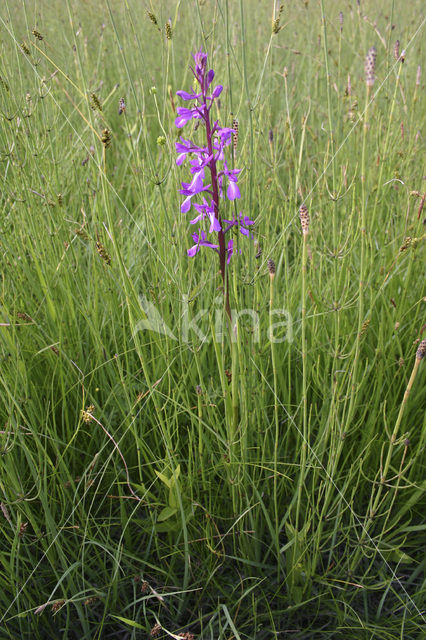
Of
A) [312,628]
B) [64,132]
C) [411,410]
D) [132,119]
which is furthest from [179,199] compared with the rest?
[132,119]

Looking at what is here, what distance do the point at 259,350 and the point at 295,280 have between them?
433 millimetres

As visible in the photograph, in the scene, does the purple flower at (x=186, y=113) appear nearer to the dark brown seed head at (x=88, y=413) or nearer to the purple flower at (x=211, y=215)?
the purple flower at (x=211, y=215)

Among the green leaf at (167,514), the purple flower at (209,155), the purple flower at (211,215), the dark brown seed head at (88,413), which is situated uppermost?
the purple flower at (209,155)

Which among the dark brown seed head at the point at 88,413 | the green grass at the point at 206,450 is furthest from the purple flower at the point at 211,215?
the dark brown seed head at the point at 88,413

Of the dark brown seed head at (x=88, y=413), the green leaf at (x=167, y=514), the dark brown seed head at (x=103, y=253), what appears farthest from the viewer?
the green leaf at (x=167, y=514)

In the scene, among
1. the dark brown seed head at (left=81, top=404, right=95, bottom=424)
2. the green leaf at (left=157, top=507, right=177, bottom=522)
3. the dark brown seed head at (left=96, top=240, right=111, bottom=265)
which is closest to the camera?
the dark brown seed head at (left=96, top=240, right=111, bottom=265)

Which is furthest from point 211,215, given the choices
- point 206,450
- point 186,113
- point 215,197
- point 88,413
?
point 206,450

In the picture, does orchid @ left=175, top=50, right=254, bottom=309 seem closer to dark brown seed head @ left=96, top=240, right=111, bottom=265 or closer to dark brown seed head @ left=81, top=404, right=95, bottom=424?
dark brown seed head @ left=96, top=240, right=111, bottom=265

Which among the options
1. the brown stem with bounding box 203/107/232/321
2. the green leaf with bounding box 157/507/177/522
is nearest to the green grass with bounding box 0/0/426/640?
the green leaf with bounding box 157/507/177/522

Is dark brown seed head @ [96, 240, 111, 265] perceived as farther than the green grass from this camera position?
No

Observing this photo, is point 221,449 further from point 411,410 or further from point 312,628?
point 411,410

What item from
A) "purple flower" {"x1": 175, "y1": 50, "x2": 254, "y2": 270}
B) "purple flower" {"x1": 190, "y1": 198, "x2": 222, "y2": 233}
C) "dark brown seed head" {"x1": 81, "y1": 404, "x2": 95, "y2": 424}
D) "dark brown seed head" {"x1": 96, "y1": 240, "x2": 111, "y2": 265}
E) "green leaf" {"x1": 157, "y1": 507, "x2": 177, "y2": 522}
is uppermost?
"purple flower" {"x1": 175, "y1": 50, "x2": 254, "y2": 270}

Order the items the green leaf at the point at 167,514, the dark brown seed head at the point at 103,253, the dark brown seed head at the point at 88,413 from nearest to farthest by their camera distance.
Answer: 1. the dark brown seed head at the point at 103,253
2. the dark brown seed head at the point at 88,413
3. the green leaf at the point at 167,514

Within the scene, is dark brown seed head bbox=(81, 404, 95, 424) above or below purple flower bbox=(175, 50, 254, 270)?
below
